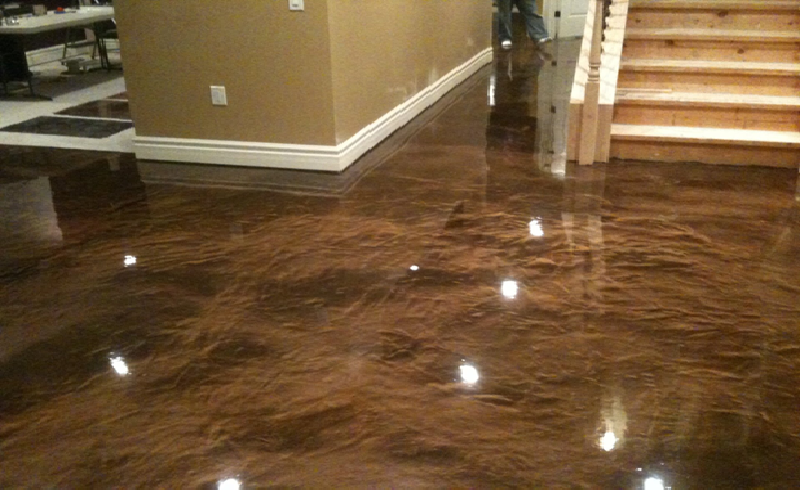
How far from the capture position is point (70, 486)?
1.71 m

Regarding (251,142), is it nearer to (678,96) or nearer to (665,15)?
(678,96)

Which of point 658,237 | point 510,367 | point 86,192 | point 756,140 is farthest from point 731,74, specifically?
point 86,192

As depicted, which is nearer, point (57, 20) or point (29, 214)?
point (29, 214)

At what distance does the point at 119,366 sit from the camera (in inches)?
87.7

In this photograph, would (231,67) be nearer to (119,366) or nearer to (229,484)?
(119,366)

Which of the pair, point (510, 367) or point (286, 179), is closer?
point (510, 367)

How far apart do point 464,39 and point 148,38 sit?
146 inches

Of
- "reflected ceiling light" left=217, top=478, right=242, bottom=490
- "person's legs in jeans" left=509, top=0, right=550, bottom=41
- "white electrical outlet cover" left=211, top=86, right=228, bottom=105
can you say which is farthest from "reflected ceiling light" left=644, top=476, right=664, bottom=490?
"person's legs in jeans" left=509, top=0, right=550, bottom=41

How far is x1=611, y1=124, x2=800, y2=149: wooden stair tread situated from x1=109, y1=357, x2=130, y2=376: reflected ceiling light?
126 inches

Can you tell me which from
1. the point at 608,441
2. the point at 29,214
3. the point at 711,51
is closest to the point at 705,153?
the point at 711,51

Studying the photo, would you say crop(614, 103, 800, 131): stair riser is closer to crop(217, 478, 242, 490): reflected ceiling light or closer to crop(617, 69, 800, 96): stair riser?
crop(617, 69, 800, 96): stair riser

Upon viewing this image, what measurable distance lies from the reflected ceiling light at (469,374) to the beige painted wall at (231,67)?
228 centimetres

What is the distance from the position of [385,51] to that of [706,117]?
215 cm

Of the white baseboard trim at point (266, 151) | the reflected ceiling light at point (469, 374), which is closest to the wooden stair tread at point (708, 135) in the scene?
the white baseboard trim at point (266, 151)
